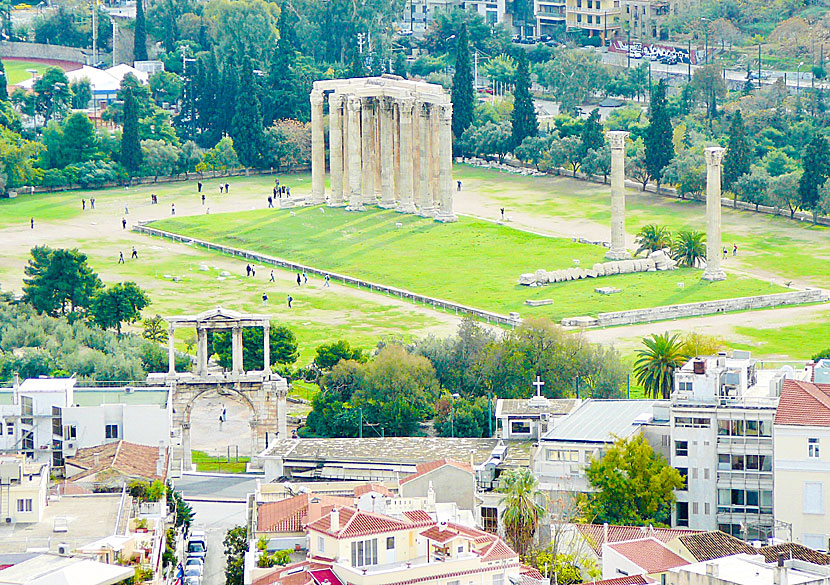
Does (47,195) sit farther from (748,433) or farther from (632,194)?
(748,433)

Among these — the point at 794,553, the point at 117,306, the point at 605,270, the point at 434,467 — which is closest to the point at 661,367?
the point at 434,467

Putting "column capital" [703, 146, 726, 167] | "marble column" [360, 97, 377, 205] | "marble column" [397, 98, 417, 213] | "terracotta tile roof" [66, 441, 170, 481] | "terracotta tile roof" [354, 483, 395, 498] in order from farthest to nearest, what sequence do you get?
"marble column" [360, 97, 377, 205], "marble column" [397, 98, 417, 213], "column capital" [703, 146, 726, 167], "terracotta tile roof" [66, 441, 170, 481], "terracotta tile roof" [354, 483, 395, 498]

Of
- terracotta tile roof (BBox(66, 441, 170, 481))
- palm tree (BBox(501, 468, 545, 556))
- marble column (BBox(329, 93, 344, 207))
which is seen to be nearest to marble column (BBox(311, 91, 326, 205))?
marble column (BBox(329, 93, 344, 207))

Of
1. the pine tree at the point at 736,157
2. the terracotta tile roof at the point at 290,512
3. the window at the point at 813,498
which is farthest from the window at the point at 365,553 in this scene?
the pine tree at the point at 736,157

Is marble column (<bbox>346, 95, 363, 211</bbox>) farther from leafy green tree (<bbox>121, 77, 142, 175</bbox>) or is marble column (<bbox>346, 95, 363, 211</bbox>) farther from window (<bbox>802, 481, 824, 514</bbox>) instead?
window (<bbox>802, 481, 824, 514</bbox>)

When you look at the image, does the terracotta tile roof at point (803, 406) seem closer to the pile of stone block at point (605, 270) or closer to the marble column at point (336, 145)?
the pile of stone block at point (605, 270)

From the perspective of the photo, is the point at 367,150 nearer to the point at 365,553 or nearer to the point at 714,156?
the point at 714,156

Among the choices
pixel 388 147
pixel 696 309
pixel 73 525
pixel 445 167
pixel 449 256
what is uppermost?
pixel 388 147
